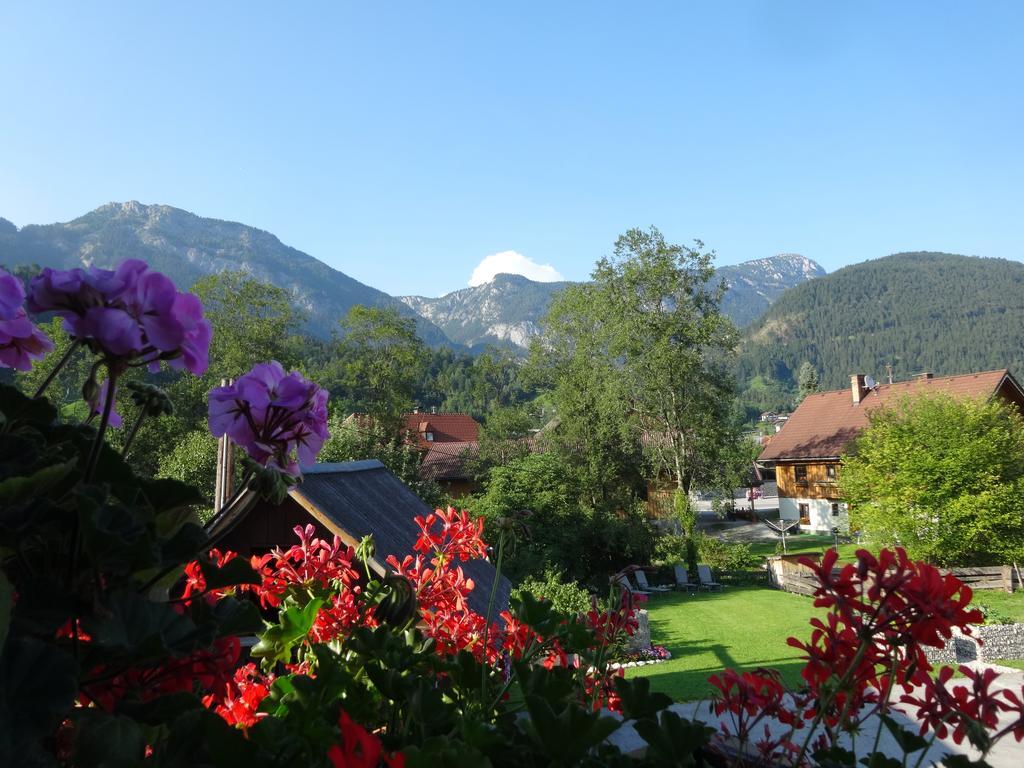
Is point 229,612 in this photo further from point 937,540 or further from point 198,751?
point 937,540

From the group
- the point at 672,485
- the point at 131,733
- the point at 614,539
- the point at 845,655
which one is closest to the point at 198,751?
the point at 131,733

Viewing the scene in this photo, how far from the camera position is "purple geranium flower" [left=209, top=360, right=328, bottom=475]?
39.5 inches

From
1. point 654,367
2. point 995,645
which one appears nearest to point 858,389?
point 654,367

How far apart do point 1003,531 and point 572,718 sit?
21.8 m

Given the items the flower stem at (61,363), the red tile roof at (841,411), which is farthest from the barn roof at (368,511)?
the red tile roof at (841,411)

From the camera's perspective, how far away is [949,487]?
1808cm

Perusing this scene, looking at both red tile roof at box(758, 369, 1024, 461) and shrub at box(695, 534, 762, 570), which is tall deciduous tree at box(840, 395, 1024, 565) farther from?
red tile roof at box(758, 369, 1024, 461)

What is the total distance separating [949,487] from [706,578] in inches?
276

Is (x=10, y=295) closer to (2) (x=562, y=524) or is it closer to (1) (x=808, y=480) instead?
(2) (x=562, y=524)

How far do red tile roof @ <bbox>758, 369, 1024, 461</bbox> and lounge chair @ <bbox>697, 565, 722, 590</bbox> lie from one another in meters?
13.3

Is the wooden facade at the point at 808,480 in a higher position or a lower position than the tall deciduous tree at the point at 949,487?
lower

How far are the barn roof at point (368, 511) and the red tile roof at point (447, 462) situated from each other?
25.5 metres

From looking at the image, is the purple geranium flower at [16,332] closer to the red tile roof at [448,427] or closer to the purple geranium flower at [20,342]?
the purple geranium flower at [20,342]

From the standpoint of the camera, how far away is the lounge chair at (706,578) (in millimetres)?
20689
